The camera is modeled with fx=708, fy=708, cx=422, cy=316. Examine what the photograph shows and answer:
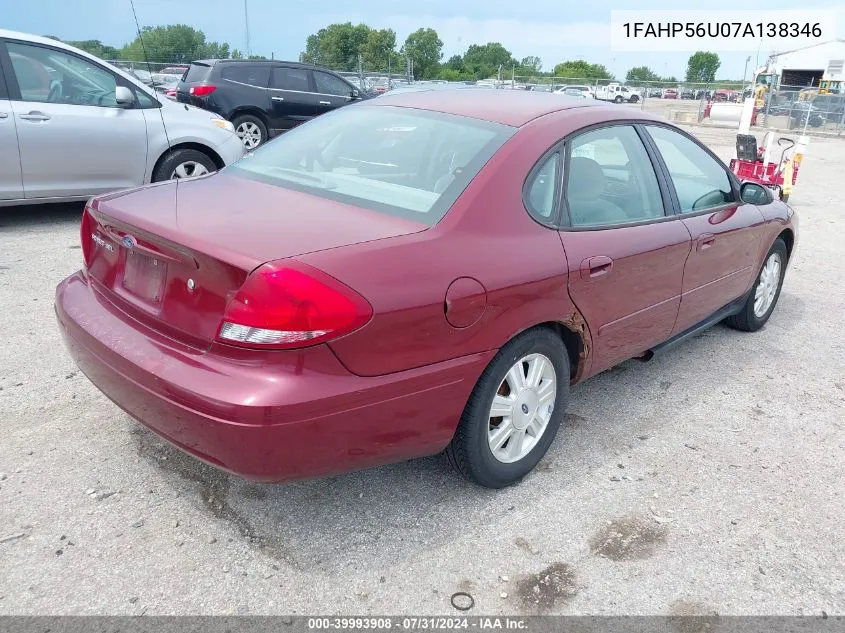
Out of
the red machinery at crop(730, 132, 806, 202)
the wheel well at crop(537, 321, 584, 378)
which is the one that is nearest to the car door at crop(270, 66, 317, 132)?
the red machinery at crop(730, 132, 806, 202)

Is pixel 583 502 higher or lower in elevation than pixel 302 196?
lower

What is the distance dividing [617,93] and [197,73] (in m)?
33.3

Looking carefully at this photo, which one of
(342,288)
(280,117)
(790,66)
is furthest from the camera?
(790,66)

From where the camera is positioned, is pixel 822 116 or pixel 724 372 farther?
pixel 822 116

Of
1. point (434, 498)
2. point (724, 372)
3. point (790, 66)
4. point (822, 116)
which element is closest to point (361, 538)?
point (434, 498)

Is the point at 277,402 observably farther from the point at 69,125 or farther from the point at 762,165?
the point at 762,165

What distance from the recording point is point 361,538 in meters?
2.61

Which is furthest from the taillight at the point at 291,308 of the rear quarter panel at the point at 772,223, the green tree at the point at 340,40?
the green tree at the point at 340,40

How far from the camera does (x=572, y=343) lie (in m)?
3.14

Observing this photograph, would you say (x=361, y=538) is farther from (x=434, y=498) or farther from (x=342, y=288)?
(x=342, y=288)

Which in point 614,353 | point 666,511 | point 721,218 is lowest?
point 666,511

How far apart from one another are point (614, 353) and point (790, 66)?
239 feet

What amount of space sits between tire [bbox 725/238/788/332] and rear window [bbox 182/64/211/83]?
10045mm

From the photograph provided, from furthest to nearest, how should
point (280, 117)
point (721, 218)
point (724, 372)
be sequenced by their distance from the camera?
point (280, 117) < point (724, 372) < point (721, 218)
